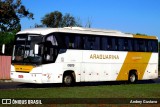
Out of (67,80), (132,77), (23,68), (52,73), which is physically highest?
(23,68)

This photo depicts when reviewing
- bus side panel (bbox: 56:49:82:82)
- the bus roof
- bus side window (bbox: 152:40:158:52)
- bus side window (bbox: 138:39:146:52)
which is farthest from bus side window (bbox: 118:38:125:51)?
bus side panel (bbox: 56:49:82:82)

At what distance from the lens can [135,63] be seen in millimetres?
31969

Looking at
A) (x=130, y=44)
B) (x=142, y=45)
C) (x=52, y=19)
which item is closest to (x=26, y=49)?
(x=130, y=44)

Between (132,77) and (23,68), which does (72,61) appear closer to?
(23,68)

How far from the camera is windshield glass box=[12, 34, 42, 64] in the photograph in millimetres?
25266

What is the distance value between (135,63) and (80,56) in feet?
19.5

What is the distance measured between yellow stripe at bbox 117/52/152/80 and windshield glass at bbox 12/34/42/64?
763cm

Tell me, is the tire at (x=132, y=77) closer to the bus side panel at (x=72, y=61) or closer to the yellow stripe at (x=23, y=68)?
the bus side panel at (x=72, y=61)

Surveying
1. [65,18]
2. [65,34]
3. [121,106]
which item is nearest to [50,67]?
[65,34]

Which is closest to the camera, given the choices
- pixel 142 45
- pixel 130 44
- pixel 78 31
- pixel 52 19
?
pixel 78 31

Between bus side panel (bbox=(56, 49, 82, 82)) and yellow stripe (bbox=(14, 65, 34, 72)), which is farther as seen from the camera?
bus side panel (bbox=(56, 49, 82, 82))

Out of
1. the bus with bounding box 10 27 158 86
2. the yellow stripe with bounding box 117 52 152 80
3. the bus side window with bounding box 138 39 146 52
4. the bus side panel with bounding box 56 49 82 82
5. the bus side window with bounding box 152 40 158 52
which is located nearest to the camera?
the bus with bounding box 10 27 158 86

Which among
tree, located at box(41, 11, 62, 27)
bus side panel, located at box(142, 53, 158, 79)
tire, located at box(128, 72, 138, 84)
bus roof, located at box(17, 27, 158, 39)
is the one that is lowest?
tire, located at box(128, 72, 138, 84)

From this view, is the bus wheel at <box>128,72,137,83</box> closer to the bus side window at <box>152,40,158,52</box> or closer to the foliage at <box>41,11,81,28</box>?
the bus side window at <box>152,40,158,52</box>
